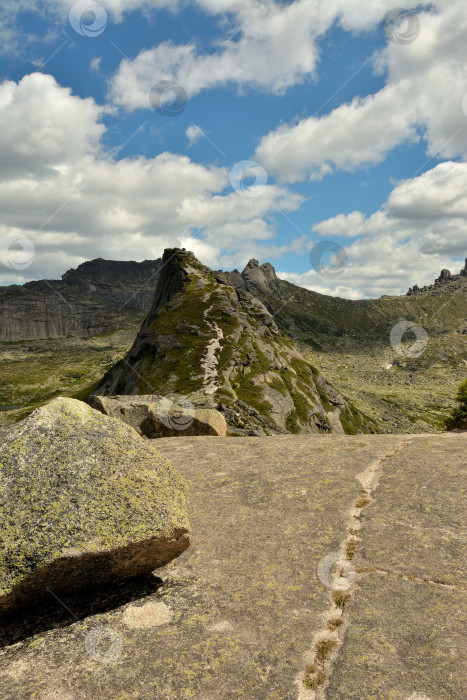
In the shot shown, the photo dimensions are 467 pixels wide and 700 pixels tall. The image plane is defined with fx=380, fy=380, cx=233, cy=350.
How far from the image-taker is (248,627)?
906 cm

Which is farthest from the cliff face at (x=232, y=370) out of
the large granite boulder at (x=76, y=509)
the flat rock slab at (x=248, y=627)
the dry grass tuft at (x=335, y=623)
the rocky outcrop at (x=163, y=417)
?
the dry grass tuft at (x=335, y=623)

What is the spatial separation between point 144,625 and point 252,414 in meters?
65.6

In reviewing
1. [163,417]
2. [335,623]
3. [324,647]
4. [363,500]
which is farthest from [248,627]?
[163,417]

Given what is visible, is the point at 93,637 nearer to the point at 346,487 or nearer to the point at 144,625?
the point at 144,625

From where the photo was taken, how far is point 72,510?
974 cm

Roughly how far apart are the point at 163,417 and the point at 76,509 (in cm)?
2083

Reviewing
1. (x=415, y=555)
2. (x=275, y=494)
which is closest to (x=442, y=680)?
(x=415, y=555)

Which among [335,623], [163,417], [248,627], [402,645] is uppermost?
[163,417]

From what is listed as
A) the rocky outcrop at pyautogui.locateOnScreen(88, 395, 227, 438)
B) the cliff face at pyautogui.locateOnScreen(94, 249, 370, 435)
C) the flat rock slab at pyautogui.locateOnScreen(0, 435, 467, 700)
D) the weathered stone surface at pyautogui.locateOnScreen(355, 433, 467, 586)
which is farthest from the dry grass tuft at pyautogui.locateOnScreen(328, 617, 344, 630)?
the cliff face at pyautogui.locateOnScreen(94, 249, 370, 435)

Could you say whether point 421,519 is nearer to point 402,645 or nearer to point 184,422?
point 402,645

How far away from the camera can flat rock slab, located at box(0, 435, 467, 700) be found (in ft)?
24.9

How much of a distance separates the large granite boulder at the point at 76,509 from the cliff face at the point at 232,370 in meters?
46.0

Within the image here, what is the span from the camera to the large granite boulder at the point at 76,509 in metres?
8.94

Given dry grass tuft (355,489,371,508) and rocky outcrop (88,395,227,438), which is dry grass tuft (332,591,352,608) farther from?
rocky outcrop (88,395,227,438)
